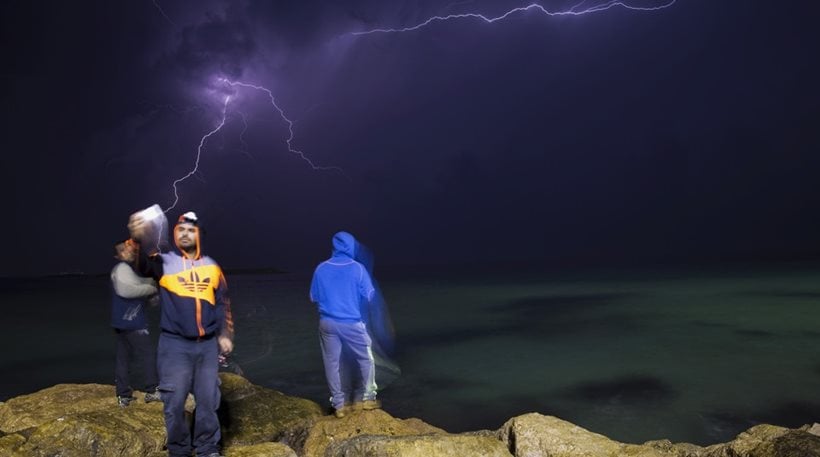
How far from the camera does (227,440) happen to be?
5.31m

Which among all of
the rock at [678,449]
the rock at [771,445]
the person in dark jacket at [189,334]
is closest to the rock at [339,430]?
the person in dark jacket at [189,334]

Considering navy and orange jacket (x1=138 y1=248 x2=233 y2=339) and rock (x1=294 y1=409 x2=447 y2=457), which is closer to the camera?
navy and orange jacket (x1=138 y1=248 x2=233 y2=339)

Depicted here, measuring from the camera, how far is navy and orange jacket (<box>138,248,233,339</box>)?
4.05 meters

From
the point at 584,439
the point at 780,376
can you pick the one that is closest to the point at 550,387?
the point at 780,376

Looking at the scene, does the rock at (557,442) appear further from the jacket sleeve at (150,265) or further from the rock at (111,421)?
the jacket sleeve at (150,265)

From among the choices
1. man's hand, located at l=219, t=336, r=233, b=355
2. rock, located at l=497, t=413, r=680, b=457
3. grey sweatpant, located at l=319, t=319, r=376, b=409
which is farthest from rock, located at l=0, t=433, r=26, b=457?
rock, located at l=497, t=413, r=680, b=457

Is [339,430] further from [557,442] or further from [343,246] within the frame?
[557,442]

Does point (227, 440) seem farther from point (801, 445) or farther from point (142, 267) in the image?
point (801, 445)

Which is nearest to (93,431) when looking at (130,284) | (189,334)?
(189,334)

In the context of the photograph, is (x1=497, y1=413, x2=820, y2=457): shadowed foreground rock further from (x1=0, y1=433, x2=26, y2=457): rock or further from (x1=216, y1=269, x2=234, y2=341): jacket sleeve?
(x1=0, y1=433, x2=26, y2=457): rock

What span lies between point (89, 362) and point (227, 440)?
15.5 meters

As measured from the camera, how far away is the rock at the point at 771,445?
3.81 metres

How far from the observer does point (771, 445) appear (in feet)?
13.2

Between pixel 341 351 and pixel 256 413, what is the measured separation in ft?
3.72
